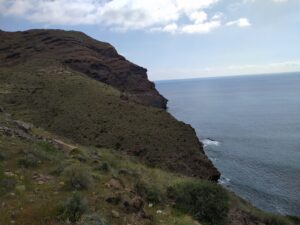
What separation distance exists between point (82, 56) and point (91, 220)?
84123 mm

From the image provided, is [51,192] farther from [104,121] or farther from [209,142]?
[209,142]

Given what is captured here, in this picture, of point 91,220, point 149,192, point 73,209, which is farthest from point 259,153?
point 91,220

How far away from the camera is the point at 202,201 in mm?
15578

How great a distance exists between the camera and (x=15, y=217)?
417 inches

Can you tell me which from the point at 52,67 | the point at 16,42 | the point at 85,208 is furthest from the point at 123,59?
the point at 85,208

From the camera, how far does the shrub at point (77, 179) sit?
13.4m

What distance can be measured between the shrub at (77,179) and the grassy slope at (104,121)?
2463 centimetres

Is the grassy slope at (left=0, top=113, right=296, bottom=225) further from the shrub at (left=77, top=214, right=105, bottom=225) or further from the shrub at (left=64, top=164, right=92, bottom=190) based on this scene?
the shrub at (left=77, top=214, right=105, bottom=225)

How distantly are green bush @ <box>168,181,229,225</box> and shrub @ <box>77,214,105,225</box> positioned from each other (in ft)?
18.7

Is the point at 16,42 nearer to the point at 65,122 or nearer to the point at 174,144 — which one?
the point at 65,122

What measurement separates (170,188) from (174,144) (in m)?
29.9

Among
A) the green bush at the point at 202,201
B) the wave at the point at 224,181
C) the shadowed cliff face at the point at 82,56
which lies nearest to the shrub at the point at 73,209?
the green bush at the point at 202,201

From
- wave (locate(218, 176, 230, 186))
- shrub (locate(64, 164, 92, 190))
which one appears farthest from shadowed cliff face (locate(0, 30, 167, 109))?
shrub (locate(64, 164, 92, 190))

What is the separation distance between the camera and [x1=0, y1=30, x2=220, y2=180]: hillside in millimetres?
44281
